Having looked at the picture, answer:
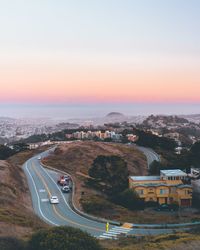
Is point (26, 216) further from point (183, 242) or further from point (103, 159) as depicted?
point (103, 159)

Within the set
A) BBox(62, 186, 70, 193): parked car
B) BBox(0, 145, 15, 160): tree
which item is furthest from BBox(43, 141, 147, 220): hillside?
BBox(0, 145, 15, 160): tree

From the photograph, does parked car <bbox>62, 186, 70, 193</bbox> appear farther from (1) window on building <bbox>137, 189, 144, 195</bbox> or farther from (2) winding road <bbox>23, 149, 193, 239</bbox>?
(1) window on building <bbox>137, 189, 144, 195</bbox>

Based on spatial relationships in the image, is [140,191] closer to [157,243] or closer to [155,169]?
[155,169]

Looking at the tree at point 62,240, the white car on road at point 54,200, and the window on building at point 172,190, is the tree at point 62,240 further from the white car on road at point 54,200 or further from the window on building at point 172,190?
the window on building at point 172,190

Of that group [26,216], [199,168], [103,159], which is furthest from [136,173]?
[26,216]

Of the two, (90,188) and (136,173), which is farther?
(136,173)
